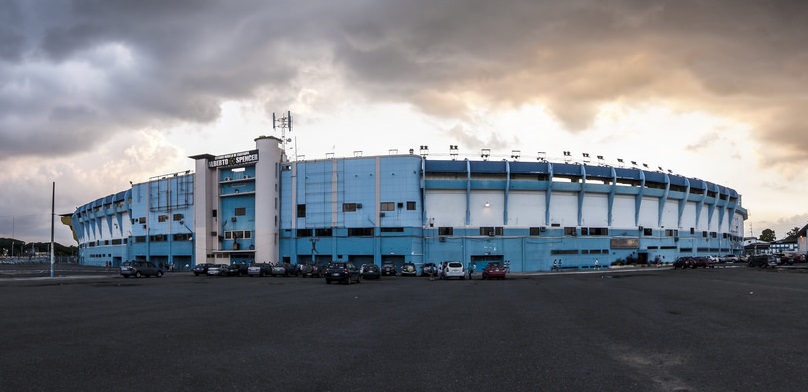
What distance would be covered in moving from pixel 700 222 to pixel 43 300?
9710 cm

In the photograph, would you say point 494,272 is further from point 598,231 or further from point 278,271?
point 598,231

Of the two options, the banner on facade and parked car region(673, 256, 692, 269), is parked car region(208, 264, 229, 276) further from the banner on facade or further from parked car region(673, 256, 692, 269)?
parked car region(673, 256, 692, 269)

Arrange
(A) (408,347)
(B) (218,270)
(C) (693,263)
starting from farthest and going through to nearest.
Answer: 1. (C) (693,263)
2. (B) (218,270)
3. (A) (408,347)

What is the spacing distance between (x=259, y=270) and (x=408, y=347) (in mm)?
50470

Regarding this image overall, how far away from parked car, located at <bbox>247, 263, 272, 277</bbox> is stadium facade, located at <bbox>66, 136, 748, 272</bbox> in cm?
1497

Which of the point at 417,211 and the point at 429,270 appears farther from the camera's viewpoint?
the point at 417,211

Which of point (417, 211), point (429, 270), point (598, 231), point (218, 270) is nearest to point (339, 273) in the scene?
point (429, 270)

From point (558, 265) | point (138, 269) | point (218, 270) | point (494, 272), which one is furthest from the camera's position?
point (558, 265)

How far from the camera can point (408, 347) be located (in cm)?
1188

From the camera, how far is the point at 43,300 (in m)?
24.5

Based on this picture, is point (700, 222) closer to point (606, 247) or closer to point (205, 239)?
point (606, 247)

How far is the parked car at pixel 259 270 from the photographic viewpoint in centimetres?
5962

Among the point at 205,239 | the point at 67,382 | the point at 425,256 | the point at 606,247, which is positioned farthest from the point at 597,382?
the point at 205,239

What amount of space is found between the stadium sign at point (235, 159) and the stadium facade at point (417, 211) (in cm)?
22
